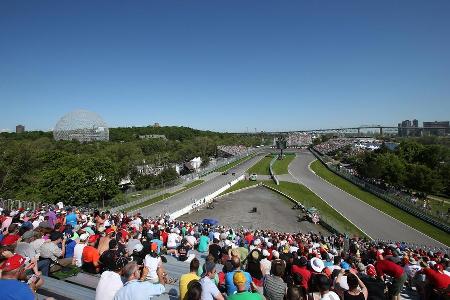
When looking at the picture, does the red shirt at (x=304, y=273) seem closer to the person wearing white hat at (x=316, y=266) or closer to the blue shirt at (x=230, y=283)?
the person wearing white hat at (x=316, y=266)

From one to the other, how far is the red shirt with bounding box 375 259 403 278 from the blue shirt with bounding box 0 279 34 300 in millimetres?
8182

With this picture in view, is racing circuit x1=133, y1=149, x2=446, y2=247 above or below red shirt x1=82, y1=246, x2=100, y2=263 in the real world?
below

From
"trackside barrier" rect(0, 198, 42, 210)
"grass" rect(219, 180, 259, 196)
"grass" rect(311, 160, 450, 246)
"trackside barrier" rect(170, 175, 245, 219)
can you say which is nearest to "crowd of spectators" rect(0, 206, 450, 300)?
"trackside barrier" rect(0, 198, 42, 210)

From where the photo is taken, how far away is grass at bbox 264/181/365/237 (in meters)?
30.3

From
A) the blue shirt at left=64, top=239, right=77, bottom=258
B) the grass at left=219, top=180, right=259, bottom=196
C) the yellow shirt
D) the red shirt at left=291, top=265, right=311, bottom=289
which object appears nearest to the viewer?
the yellow shirt

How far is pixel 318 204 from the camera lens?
40.1 metres

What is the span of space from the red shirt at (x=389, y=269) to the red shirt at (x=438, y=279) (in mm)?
651

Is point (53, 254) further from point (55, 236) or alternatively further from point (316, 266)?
point (316, 266)

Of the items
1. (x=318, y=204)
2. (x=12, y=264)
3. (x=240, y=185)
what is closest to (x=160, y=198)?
(x=240, y=185)

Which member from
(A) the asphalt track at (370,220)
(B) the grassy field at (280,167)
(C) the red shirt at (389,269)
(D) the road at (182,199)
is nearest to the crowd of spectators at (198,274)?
(C) the red shirt at (389,269)

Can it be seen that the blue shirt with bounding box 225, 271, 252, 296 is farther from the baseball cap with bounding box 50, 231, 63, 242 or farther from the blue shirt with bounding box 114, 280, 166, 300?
the baseball cap with bounding box 50, 231, 63, 242

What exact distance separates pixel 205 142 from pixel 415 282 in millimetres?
102486

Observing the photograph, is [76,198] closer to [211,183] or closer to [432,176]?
[211,183]

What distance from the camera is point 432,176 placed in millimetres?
44719
